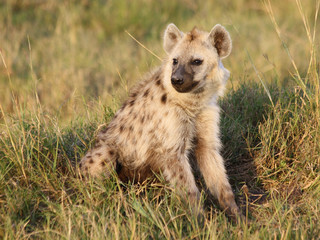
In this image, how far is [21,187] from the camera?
345 centimetres

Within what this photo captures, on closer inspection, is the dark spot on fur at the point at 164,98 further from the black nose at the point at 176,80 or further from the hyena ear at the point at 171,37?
the hyena ear at the point at 171,37

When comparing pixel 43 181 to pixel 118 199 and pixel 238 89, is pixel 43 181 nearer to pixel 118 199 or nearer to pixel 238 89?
pixel 118 199

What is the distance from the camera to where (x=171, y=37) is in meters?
3.96

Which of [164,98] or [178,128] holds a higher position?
[164,98]

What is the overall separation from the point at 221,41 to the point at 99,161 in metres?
1.33

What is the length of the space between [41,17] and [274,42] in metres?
3.99

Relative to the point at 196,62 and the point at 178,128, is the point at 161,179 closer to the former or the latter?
the point at 178,128

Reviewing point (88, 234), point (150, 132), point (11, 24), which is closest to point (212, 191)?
point (150, 132)

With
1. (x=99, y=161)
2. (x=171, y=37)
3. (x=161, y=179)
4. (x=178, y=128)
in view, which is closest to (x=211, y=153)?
(x=178, y=128)

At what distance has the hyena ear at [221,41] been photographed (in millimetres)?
3771

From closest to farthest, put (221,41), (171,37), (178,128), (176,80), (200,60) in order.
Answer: (176,80), (178,128), (200,60), (221,41), (171,37)

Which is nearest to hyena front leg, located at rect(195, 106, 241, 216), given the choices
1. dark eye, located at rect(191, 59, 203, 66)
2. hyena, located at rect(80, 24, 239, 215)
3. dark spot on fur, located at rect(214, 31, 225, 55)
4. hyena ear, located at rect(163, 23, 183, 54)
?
hyena, located at rect(80, 24, 239, 215)

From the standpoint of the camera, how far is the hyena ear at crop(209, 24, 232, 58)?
3771 millimetres

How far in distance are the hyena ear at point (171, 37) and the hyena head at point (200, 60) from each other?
14 mm
